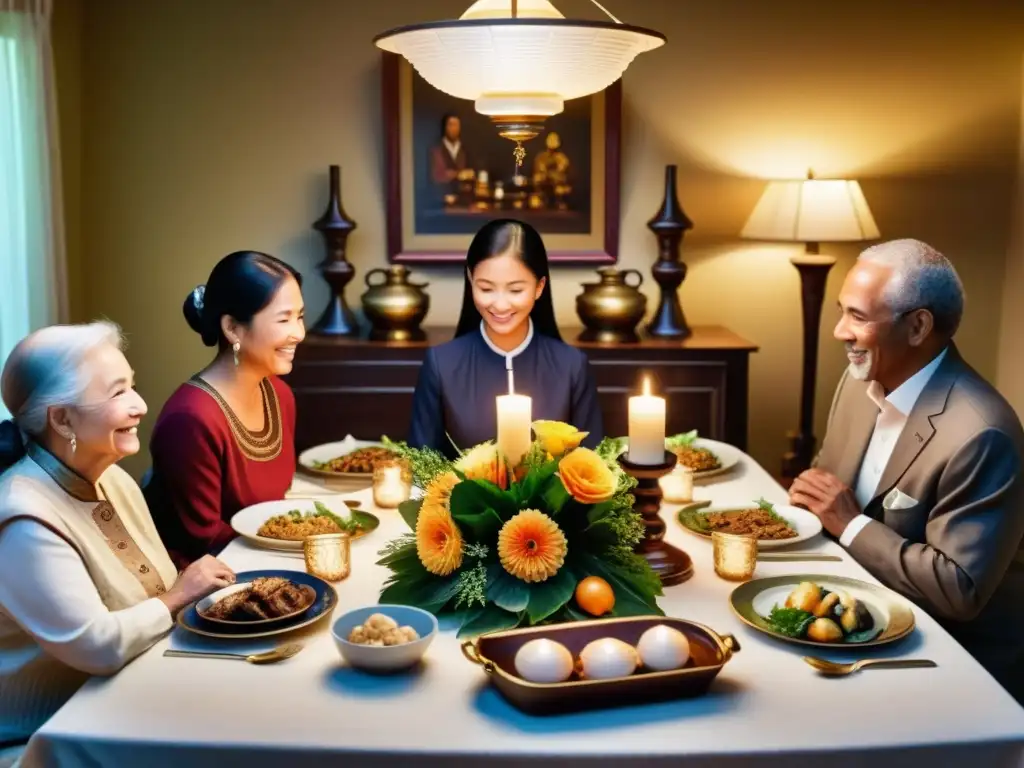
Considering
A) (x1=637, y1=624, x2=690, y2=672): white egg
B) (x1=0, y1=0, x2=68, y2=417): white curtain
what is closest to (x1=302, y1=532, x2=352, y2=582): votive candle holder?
(x1=637, y1=624, x2=690, y2=672): white egg

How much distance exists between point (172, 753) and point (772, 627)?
0.94m

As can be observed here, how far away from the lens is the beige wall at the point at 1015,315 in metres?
4.64

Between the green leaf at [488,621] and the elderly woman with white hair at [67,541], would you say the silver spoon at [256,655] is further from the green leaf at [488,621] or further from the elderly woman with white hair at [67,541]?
the green leaf at [488,621]

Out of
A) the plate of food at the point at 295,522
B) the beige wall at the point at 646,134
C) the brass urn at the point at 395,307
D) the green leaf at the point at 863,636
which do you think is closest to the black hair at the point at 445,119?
the beige wall at the point at 646,134

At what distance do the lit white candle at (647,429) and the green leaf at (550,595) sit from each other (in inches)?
11.0

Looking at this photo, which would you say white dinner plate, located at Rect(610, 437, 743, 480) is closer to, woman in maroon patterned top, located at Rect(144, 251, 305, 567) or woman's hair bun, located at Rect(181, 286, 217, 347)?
woman in maroon patterned top, located at Rect(144, 251, 305, 567)

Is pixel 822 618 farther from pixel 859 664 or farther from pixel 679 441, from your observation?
pixel 679 441

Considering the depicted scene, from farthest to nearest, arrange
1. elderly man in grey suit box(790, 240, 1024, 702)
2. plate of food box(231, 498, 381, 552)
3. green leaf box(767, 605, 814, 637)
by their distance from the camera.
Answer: plate of food box(231, 498, 381, 552), elderly man in grey suit box(790, 240, 1024, 702), green leaf box(767, 605, 814, 637)

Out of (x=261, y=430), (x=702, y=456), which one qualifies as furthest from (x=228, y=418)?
(x=702, y=456)

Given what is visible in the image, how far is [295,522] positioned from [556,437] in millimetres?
682

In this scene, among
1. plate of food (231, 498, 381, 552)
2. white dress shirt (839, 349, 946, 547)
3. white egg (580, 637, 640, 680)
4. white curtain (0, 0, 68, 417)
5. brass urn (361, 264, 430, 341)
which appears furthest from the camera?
brass urn (361, 264, 430, 341)

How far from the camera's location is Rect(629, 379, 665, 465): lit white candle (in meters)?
2.03

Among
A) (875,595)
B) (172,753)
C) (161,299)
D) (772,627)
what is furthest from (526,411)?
(161,299)

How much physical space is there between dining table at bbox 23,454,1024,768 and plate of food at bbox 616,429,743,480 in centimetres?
104
